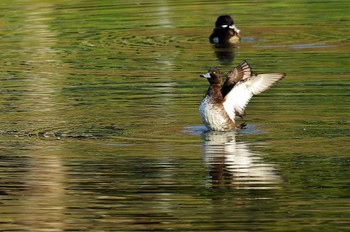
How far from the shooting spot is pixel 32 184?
1416 cm

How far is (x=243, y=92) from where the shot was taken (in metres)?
17.6

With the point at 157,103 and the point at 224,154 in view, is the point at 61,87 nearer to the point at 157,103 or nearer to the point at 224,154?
the point at 157,103

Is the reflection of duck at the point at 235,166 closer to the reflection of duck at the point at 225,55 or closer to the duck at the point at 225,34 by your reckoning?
the reflection of duck at the point at 225,55

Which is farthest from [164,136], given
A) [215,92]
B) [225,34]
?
[225,34]

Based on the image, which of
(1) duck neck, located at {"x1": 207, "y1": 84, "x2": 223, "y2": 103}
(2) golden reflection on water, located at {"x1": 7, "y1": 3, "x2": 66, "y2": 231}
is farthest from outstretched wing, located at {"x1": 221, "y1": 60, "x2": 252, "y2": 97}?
(2) golden reflection on water, located at {"x1": 7, "y1": 3, "x2": 66, "y2": 231}

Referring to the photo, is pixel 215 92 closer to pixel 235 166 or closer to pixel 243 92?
pixel 243 92

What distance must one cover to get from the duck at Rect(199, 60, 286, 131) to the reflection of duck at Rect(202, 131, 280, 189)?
375mm

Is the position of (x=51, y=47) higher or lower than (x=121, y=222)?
lower

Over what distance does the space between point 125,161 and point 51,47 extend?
12474 mm

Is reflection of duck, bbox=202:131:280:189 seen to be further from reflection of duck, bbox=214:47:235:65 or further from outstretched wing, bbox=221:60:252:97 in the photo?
reflection of duck, bbox=214:47:235:65

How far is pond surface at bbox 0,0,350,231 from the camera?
502 inches

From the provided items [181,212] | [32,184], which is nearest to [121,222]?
[181,212]

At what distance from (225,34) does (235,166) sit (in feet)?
41.5

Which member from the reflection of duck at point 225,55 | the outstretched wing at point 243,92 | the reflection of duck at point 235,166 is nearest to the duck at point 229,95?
the outstretched wing at point 243,92
